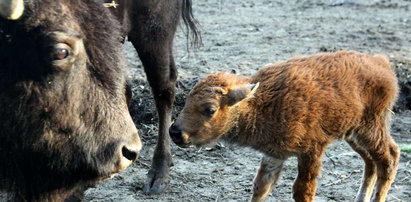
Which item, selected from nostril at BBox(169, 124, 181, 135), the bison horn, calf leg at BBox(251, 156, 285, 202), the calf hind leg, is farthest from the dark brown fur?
the bison horn

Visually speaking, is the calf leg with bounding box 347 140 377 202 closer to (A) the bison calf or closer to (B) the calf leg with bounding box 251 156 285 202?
(A) the bison calf

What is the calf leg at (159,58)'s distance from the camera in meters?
5.07

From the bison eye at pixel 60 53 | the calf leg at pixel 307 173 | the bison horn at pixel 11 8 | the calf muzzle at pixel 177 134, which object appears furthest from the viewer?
the calf leg at pixel 307 173

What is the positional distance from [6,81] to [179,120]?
53.1 inches

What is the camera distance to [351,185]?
515cm

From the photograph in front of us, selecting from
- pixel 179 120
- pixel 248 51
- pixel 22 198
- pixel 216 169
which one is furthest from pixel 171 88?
pixel 248 51

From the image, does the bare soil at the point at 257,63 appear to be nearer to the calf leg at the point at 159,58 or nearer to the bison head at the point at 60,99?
the calf leg at the point at 159,58

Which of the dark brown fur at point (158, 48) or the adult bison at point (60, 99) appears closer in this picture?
the adult bison at point (60, 99)

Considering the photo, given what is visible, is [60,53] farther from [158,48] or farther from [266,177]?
[158,48]

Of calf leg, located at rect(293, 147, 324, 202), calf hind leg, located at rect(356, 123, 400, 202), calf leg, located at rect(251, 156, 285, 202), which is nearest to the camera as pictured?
calf leg, located at rect(293, 147, 324, 202)

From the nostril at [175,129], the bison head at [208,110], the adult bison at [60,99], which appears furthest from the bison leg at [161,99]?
the adult bison at [60,99]

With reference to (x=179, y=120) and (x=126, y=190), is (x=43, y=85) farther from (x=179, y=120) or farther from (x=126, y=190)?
(x=126, y=190)

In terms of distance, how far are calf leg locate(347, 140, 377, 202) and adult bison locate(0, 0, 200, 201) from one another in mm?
2070

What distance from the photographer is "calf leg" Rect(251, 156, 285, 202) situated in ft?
15.4
